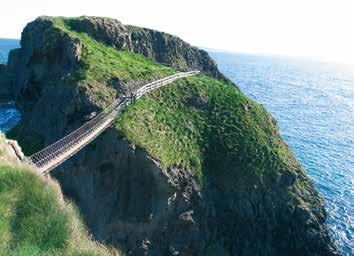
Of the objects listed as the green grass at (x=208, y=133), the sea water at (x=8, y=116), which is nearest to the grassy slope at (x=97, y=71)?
the green grass at (x=208, y=133)

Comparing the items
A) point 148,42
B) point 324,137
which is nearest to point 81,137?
point 148,42

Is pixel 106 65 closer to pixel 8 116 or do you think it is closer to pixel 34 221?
pixel 8 116

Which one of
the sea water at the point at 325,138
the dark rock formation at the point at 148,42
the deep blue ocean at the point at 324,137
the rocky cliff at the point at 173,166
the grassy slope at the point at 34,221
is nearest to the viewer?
the grassy slope at the point at 34,221

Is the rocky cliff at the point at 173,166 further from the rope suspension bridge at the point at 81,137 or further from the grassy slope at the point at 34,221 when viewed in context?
the grassy slope at the point at 34,221

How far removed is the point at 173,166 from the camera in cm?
4256

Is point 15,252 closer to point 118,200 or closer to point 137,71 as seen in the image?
point 118,200

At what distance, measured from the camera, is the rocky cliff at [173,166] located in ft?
130

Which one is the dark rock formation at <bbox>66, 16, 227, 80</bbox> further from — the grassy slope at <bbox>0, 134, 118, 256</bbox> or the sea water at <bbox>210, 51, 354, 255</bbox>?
the grassy slope at <bbox>0, 134, 118, 256</bbox>

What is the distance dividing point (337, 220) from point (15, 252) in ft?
155

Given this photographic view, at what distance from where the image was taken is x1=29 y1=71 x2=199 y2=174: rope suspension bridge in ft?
106

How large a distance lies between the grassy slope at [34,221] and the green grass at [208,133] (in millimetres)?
22555

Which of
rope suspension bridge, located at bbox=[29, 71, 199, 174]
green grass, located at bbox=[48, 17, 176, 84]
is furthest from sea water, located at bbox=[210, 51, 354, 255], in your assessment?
green grass, located at bbox=[48, 17, 176, 84]

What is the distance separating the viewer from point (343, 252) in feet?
152

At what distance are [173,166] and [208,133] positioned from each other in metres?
9.80
